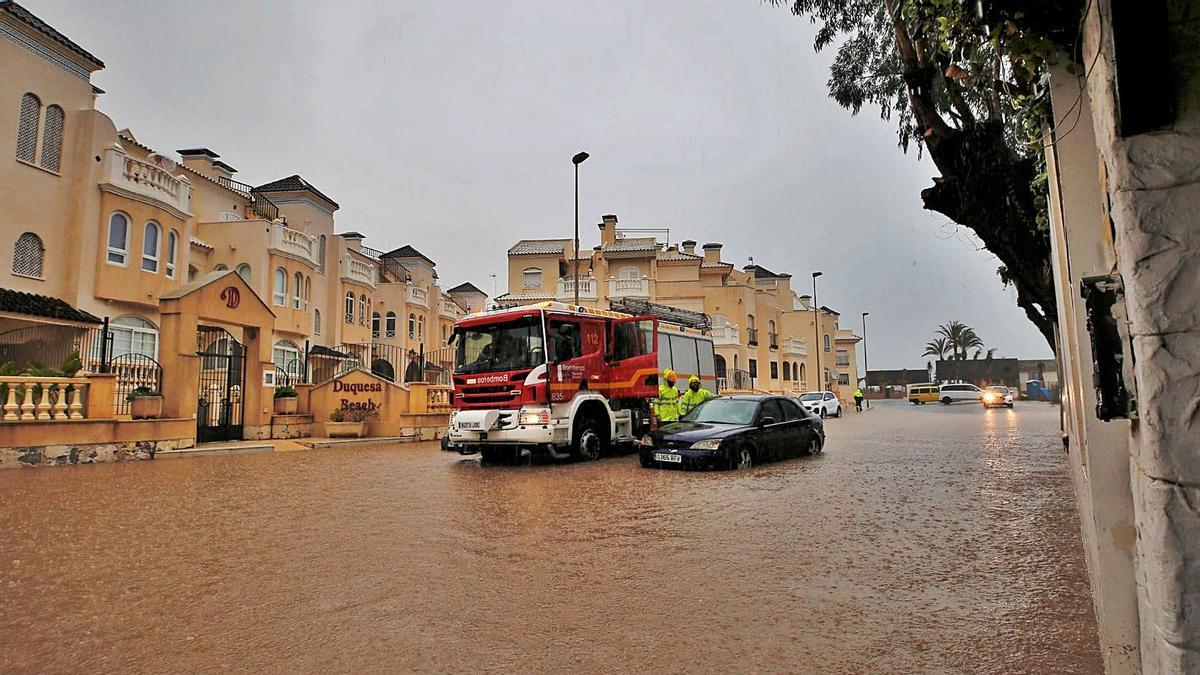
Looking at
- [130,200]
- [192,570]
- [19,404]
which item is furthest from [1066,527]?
[130,200]

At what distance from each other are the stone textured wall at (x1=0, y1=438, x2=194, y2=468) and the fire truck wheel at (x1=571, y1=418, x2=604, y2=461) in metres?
9.15

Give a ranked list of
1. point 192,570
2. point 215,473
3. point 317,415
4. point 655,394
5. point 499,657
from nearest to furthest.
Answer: point 499,657
point 192,570
point 215,473
point 655,394
point 317,415

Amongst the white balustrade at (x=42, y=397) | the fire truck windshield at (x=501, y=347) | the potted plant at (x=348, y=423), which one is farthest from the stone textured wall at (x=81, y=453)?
the fire truck windshield at (x=501, y=347)

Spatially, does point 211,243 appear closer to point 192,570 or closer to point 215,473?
point 215,473

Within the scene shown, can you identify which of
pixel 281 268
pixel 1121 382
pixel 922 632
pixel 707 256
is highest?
pixel 707 256

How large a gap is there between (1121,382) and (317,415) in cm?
2068

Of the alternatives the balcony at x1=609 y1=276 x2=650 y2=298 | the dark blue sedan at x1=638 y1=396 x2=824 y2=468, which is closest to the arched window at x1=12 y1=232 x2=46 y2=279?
the dark blue sedan at x1=638 y1=396 x2=824 y2=468

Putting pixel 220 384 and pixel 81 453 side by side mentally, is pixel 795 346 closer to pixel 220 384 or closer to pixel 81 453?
pixel 220 384

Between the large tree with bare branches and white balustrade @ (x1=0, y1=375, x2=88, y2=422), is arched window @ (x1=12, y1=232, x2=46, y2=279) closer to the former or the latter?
white balustrade @ (x1=0, y1=375, x2=88, y2=422)

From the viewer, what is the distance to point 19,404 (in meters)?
12.6

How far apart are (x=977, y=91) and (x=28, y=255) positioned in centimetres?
2413

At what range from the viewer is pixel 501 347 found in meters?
13.0

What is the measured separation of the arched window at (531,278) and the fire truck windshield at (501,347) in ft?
108

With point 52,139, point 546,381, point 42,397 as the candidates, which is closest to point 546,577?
point 546,381
